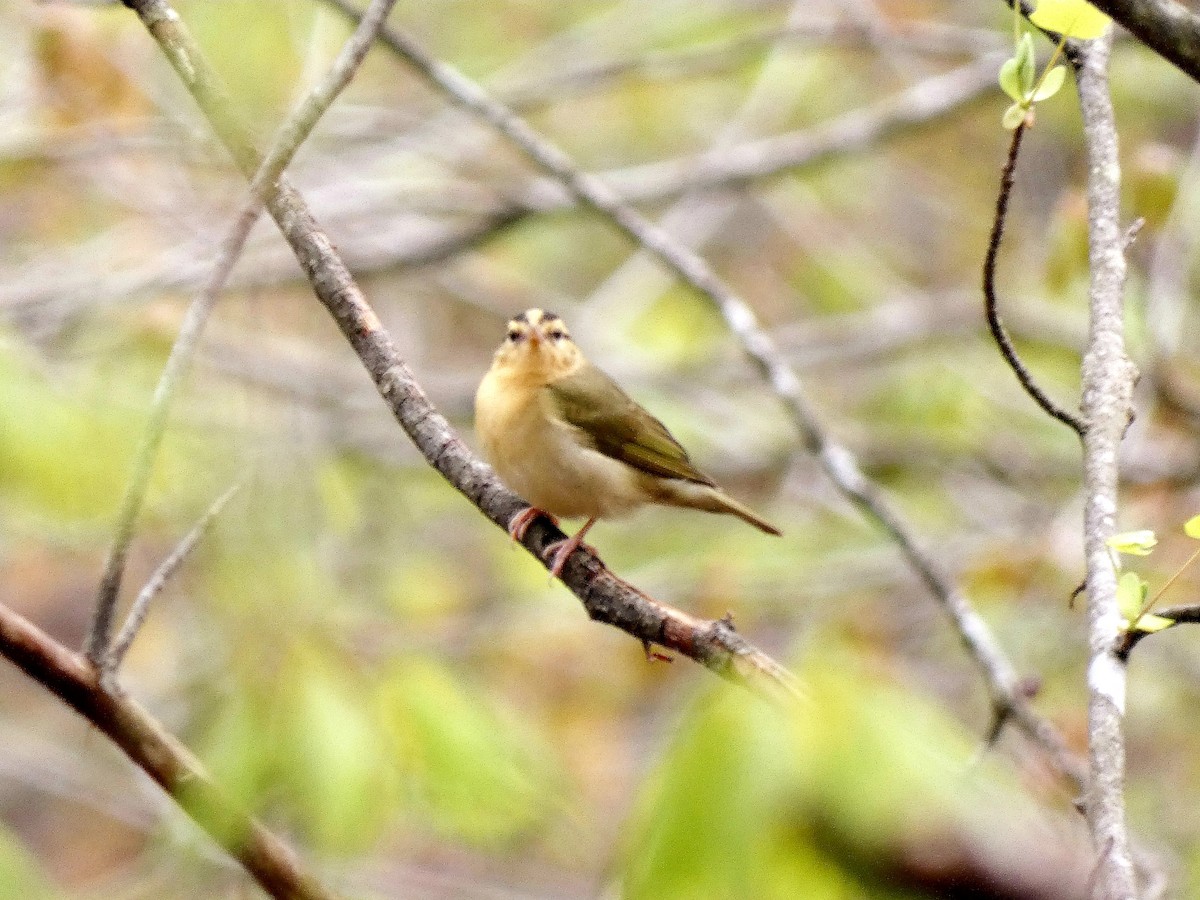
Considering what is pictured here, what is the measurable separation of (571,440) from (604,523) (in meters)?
3.77

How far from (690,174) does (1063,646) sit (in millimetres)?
2804

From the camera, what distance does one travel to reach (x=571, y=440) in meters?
4.30

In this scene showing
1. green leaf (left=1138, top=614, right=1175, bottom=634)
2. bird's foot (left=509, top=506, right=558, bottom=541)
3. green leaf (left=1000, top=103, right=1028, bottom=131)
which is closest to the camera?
green leaf (left=1138, top=614, right=1175, bottom=634)

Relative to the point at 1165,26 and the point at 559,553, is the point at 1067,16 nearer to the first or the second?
the point at 1165,26

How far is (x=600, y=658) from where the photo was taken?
878cm

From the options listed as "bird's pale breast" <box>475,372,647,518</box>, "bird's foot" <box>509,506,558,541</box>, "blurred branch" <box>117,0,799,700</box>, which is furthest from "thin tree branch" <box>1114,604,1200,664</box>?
"bird's pale breast" <box>475,372,647,518</box>

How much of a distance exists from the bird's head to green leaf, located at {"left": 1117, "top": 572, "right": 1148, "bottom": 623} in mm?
3142

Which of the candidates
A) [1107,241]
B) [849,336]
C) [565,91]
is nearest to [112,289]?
[565,91]

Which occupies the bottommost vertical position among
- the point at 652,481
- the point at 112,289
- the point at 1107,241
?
the point at 1107,241

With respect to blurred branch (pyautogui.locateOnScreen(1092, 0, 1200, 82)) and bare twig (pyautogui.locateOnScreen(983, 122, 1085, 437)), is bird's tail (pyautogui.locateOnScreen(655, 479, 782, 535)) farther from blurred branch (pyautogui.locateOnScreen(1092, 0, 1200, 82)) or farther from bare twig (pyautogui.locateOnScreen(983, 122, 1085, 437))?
blurred branch (pyautogui.locateOnScreen(1092, 0, 1200, 82))

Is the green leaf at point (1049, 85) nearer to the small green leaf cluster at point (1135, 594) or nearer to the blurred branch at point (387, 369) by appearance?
the small green leaf cluster at point (1135, 594)

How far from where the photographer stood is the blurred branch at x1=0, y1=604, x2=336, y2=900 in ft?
6.91

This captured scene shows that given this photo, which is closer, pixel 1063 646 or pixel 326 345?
pixel 1063 646

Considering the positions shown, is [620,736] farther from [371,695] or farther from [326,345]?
[371,695]
